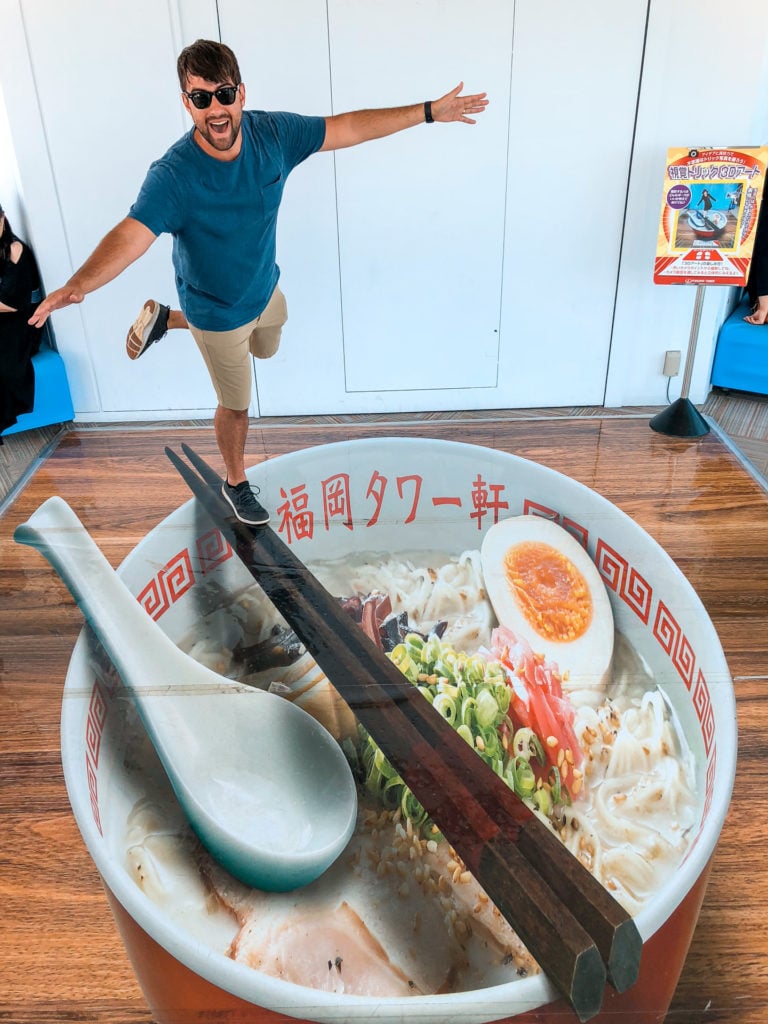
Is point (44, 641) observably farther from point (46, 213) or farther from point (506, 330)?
point (506, 330)

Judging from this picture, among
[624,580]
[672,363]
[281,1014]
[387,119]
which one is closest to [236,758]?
[281,1014]

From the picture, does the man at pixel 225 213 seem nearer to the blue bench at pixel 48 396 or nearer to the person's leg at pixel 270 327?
the person's leg at pixel 270 327

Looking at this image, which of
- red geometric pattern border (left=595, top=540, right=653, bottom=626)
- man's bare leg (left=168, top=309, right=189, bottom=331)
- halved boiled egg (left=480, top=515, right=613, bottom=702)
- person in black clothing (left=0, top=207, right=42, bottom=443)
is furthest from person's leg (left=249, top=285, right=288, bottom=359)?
red geometric pattern border (left=595, top=540, right=653, bottom=626)

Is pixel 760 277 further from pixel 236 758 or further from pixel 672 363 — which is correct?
pixel 236 758

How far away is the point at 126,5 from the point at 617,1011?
1271 mm

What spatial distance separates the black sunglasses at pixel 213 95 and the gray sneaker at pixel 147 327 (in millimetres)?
271

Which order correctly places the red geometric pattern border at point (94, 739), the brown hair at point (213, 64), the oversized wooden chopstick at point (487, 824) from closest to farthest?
the oversized wooden chopstick at point (487, 824) → the red geometric pattern border at point (94, 739) → the brown hair at point (213, 64)

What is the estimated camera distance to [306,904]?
637mm

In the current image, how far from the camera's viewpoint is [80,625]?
0.87 meters

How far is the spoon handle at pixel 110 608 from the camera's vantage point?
788 millimetres

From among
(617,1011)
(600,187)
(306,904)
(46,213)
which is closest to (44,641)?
(306,904)

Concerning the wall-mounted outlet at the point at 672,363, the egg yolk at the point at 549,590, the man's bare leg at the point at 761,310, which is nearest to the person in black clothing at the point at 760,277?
the man's bare leg at the point at 761,310

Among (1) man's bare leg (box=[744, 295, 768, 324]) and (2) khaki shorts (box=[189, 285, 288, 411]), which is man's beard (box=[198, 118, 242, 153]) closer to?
(2) khaki shorts (box=[189, 285, 288, 411])

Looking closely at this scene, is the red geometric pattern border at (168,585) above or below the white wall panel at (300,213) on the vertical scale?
below
